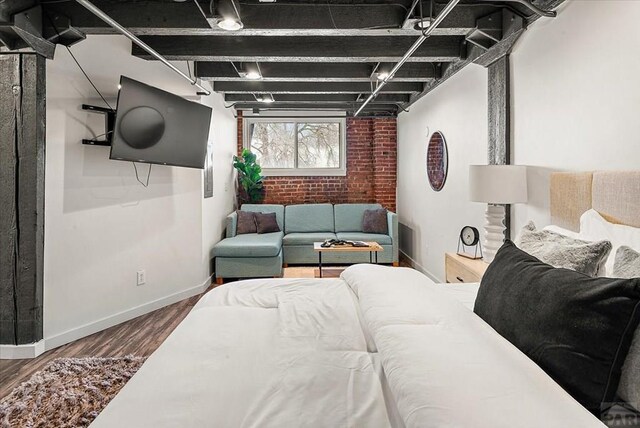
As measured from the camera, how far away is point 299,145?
6.53 metres

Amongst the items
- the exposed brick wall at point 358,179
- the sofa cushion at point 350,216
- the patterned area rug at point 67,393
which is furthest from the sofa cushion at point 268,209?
the patterned area rug at point 67,393

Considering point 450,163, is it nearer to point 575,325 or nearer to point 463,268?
point 463,268

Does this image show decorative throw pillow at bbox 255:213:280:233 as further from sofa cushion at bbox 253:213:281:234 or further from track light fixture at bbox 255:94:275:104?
track light fixture at bbox 255:94:275:104

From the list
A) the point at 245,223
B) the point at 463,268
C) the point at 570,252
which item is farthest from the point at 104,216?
the point at 570,252

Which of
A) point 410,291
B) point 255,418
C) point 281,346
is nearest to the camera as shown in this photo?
point 255,418

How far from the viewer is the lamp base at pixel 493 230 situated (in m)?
2.80

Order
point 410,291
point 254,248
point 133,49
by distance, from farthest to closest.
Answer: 1. point 254,248
2. point 133,49
3. point 410,291

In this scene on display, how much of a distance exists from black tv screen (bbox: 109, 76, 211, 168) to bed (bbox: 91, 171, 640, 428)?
205cm

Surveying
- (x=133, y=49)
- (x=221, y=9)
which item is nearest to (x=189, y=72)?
(x=133, y=49)

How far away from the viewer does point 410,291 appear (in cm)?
161

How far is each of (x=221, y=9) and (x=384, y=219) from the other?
391 cm

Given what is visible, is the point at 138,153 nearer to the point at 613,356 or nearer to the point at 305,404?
the point at 305,404

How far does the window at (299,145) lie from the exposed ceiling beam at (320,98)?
98 centimetres

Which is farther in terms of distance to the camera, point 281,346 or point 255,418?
point 281,346
